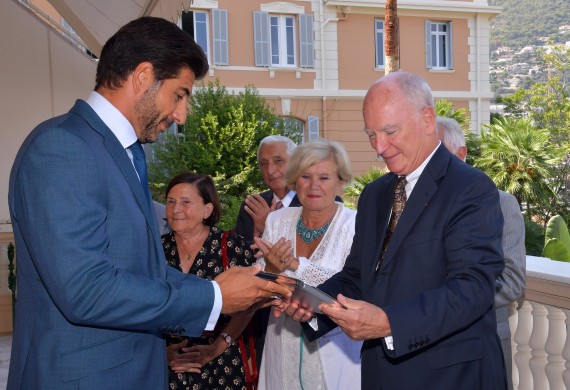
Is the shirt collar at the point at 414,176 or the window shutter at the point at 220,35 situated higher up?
the window shutter at the point at 220,35

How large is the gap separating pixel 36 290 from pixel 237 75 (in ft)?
70.5

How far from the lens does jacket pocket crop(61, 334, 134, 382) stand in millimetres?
1874

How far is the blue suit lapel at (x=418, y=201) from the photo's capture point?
233 centimetres

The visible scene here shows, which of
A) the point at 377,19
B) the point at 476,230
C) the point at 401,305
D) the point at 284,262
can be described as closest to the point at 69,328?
the point at 401,305

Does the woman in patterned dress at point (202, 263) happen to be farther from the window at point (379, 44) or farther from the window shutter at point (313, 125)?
the window at point (379, 44)

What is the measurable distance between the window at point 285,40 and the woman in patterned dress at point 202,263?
19624 mm

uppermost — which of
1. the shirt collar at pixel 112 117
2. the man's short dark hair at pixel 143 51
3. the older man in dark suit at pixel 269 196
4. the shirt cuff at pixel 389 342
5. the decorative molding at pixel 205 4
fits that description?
the decorative molding at pixel 205 4

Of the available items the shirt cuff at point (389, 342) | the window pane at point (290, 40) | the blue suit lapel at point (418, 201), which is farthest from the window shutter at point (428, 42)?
the shirt cuff at point (389, 342)

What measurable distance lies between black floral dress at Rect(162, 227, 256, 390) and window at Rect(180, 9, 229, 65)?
19.2 metres

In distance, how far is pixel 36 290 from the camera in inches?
75.9

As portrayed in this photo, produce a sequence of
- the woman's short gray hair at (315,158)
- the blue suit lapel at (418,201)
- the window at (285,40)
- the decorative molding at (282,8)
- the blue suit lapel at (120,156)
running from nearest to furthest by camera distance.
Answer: the blue suit lapel at (120,156), the blue suit lapel at (418,201), the woman's short gray hair at (315,158), the window at (285,40), the decorative molding at (282,8)

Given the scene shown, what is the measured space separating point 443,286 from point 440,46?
82.9 feet

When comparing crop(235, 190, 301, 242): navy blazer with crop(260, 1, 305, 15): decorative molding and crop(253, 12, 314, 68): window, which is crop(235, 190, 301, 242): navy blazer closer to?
crop(253, 12, 314, 68): window

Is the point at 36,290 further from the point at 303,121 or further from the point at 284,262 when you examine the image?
the point at 303,121
